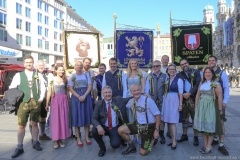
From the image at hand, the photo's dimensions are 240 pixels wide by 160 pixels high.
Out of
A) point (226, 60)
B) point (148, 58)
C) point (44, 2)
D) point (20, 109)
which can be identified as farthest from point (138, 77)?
point (226, 60)

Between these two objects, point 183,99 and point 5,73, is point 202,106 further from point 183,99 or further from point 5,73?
point 5,73

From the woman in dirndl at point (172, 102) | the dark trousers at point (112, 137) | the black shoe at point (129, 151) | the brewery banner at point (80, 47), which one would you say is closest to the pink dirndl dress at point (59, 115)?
the dark trousers at point (112, 137)

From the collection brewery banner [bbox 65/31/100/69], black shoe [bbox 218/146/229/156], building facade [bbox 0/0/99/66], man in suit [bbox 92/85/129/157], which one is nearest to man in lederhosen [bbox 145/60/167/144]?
man in suit [bbox 92/85/129/157]

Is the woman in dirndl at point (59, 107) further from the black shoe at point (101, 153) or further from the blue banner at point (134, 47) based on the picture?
the blue banner at point (134, 47)

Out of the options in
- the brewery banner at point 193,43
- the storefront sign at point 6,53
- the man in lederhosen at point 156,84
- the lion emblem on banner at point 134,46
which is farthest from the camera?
the storefront sign at point 6,53

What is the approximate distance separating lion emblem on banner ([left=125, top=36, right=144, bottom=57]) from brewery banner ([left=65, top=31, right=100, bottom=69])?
1118 millimetres

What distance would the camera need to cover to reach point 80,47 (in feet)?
27.1

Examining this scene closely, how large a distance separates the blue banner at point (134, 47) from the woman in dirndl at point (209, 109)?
361 cm

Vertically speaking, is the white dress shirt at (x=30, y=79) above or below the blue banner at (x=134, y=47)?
below

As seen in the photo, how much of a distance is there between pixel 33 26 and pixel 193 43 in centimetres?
4535

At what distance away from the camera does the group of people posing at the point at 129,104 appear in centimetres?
460

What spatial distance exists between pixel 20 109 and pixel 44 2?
170ft

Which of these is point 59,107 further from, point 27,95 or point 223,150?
point 223,150

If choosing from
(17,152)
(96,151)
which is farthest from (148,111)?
(17,152)
